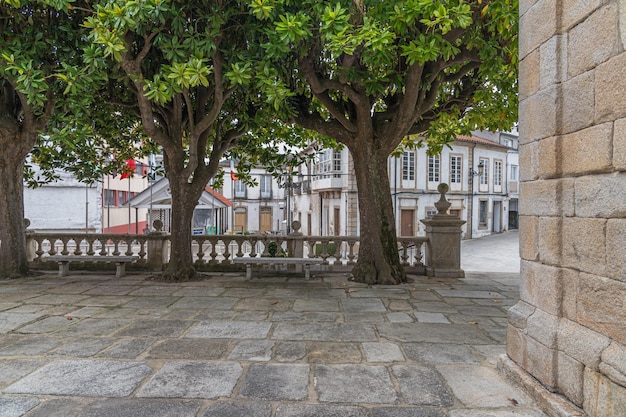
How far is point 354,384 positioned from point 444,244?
19.5 ft

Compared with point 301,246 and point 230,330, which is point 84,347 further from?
point 301,246

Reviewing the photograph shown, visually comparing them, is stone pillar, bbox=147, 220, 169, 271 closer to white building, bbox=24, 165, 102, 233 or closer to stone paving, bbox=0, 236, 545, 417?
stone paving, bbox=0, 236, 545, 417

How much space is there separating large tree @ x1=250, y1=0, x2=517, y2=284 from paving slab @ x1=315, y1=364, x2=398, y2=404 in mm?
3763

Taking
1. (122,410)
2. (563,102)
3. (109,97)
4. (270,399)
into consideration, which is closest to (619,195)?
(563,102)

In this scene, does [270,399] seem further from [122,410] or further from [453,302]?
[453,302]

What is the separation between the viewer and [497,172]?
30.4 m

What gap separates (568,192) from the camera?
8.95ft

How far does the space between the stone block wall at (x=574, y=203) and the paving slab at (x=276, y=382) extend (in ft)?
5.99

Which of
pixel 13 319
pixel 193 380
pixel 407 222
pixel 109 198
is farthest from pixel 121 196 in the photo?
pixel 193 380

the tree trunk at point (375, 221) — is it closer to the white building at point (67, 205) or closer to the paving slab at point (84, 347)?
the paving slab at point (84, 347)

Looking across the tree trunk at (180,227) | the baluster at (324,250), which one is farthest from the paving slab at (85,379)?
the baluster at (324,250)

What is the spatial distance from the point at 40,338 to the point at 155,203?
9.37m

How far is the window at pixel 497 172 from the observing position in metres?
30.0

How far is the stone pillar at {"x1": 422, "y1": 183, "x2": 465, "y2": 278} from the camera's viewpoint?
27.5 ft
